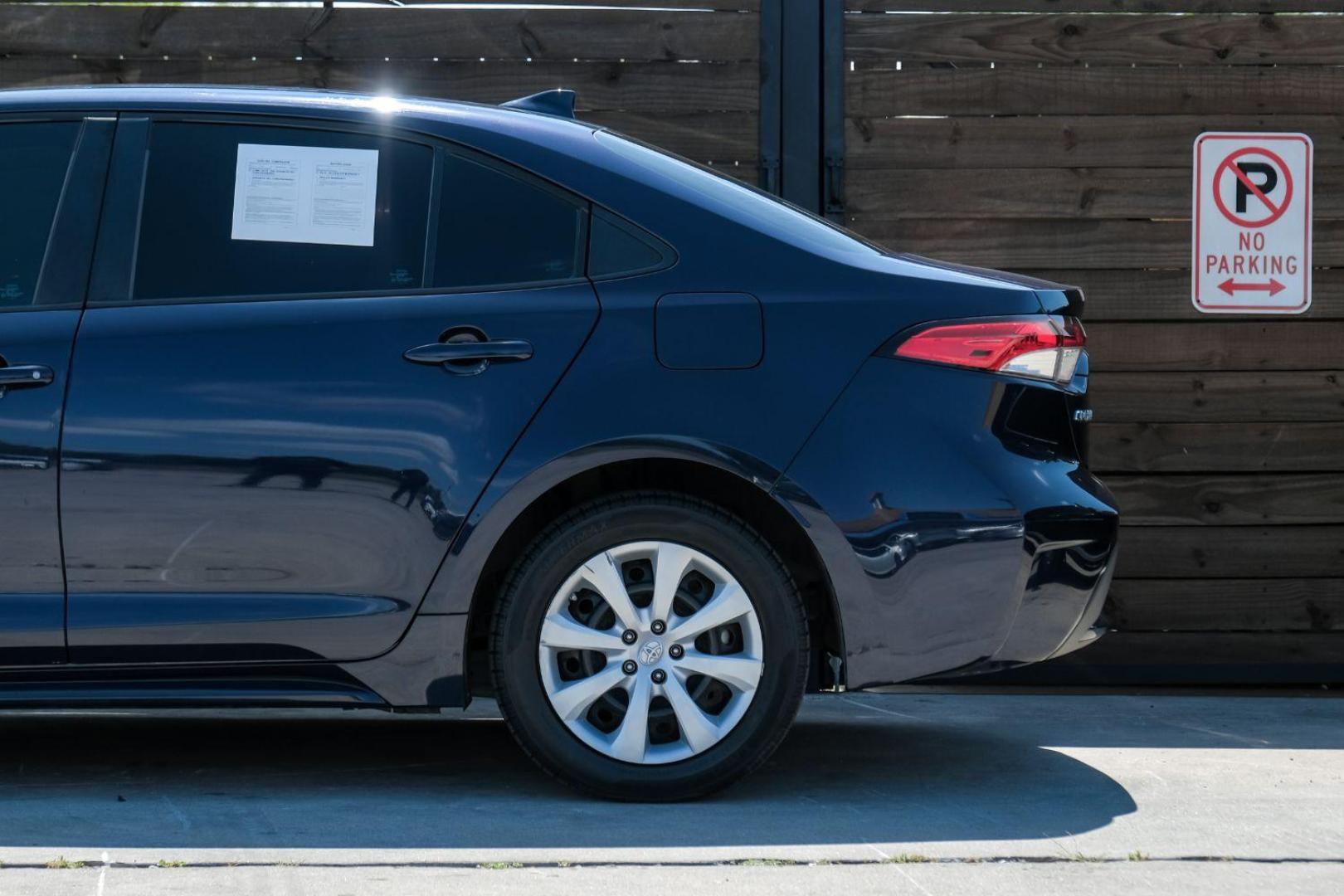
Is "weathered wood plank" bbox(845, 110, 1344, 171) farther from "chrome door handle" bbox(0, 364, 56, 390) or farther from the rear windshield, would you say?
"chrome door handle" bbox(0, 364, 56, 390)

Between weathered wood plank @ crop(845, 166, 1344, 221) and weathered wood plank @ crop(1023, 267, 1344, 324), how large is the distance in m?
0.21

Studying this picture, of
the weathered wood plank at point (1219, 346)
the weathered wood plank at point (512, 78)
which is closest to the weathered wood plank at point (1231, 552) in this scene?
the weathered wood plank at point (1219, 346)

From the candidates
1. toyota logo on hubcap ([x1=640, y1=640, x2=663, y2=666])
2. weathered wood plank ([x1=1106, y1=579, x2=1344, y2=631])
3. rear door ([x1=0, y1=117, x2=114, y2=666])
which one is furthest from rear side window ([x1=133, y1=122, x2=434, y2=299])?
weathered wood plank ([x1=1106, y1=579, x2=1344, y2=631])

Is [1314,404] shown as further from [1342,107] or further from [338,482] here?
[338,482]

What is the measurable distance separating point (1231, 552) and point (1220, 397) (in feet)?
1.81

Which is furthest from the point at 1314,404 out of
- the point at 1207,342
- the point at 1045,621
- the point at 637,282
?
the point at 637,282

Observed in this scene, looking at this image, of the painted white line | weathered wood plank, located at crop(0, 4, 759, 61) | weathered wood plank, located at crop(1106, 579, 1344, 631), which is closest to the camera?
the painted white line

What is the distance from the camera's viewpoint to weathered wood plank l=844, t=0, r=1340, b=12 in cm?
632

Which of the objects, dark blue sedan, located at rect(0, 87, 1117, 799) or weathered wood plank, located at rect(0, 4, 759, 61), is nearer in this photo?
dark blue sedan, located at rect(0, 87, 1117, 799)

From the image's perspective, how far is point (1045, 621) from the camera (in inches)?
159

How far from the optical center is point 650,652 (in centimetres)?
396

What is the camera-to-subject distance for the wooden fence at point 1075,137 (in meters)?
6.25

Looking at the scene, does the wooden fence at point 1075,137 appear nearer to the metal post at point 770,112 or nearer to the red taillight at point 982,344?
the metal post at point 770,112

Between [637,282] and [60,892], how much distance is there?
1764mm
